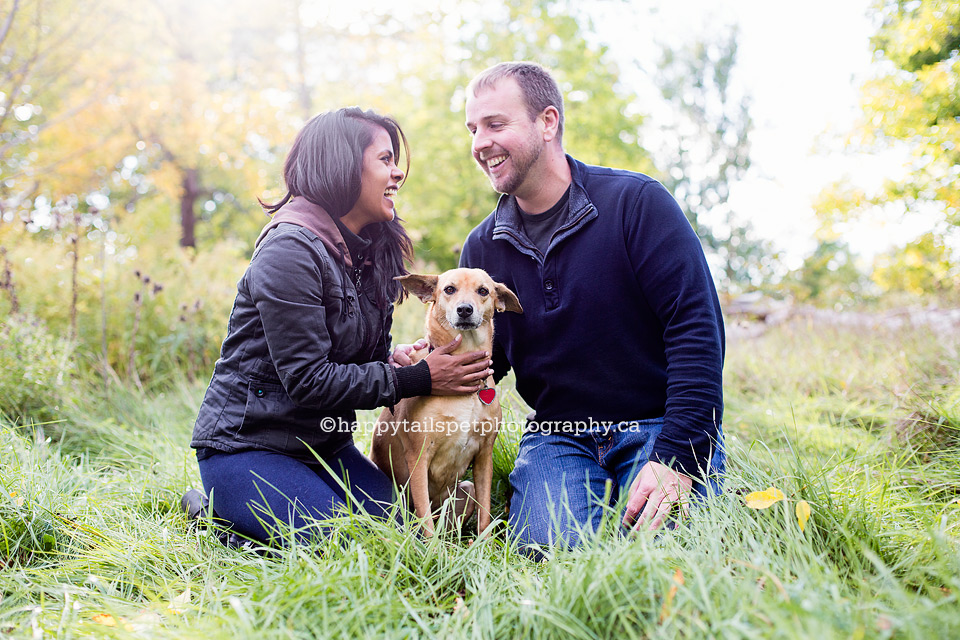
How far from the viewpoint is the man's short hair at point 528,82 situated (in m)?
2.92

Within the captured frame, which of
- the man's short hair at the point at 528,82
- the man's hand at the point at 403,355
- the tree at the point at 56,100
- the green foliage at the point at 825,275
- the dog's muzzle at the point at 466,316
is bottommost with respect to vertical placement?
the green foliage at the point at 825,275

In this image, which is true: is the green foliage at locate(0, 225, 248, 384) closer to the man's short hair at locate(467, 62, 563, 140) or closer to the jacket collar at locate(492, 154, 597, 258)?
the jacket collar at locate(492, 154, 597, 258)

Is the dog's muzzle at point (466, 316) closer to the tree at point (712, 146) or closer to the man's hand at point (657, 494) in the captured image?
the man's hand at point (657, 494)

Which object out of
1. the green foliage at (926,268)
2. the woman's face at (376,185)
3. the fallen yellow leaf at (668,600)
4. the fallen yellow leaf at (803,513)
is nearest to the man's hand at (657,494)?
the fallen yellow leaf at (803,513)

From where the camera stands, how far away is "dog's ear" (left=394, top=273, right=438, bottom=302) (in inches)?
115

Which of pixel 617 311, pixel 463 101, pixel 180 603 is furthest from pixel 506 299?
pixel 463 101

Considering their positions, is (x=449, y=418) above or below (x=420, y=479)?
above

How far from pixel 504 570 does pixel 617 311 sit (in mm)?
1314

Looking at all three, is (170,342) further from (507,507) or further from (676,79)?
(676,79)

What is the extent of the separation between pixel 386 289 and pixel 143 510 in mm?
1569

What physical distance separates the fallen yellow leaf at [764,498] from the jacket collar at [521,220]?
139 cm

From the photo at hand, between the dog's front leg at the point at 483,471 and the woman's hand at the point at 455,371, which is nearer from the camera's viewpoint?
the woman's hand at the point at 455,371

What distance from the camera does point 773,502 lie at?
1.94 metres

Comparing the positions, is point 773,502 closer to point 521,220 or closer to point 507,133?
point 521,220
